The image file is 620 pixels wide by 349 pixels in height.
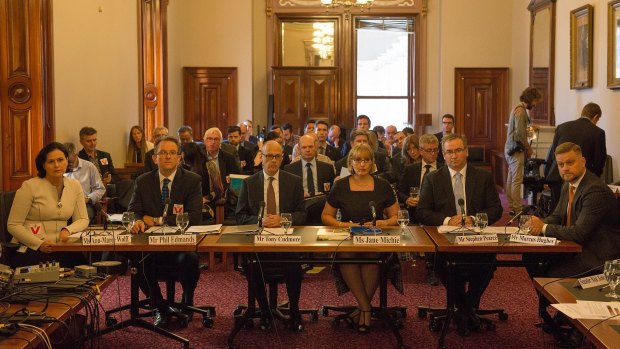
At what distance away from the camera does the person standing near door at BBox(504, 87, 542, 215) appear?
9.82 m

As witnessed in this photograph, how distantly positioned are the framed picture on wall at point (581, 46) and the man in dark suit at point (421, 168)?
4051 millimetres

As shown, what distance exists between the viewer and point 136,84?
1062 centimetres

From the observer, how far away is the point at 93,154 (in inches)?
316

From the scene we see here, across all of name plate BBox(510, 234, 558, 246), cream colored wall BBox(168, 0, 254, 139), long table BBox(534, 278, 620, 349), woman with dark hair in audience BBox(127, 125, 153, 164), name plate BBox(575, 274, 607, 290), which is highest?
cream colored wall BBox(168, 0, 254, 139)

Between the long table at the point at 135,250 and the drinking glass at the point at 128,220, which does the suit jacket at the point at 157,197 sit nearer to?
the long table at the point at 135,250

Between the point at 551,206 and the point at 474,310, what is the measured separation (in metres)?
4.49

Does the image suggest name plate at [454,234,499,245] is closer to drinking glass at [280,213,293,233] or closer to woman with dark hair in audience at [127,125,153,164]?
drinking glass at [280,213,293,233]

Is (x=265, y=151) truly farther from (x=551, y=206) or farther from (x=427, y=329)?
(x=551, y=206)

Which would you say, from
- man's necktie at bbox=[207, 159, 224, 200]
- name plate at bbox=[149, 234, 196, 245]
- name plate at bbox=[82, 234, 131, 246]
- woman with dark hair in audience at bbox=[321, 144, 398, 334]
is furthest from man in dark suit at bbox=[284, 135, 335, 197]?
name plate at bbox=[82, 234, 131, 246]

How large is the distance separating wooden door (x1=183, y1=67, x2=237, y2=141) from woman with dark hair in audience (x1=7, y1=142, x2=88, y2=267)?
9137 millimetres

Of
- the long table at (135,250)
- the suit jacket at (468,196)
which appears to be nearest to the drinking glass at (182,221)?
the long table at (135,250)

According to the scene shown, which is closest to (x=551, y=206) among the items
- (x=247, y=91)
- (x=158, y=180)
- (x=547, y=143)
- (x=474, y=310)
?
(x=547, y=143)

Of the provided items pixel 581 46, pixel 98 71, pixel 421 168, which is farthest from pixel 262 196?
pixel 581 46

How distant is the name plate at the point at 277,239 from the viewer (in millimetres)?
4406
